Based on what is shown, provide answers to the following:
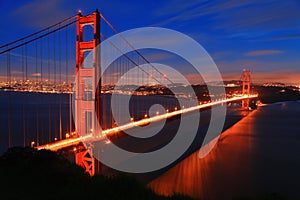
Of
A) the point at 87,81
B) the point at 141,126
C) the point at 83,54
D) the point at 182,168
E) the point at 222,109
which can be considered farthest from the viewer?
the point at 222,109

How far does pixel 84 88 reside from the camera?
30.7 ft

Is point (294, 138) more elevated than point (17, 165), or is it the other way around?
point (17, 165)

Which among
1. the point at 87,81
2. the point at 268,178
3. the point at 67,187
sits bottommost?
the point at 268,178

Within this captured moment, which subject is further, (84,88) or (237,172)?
(237,172)

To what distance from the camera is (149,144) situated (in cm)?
1730

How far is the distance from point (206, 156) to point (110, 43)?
27.8 ft

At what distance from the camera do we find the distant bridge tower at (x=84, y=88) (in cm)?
846

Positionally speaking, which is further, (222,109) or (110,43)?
(222,109)

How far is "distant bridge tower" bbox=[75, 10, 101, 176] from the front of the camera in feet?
27.8

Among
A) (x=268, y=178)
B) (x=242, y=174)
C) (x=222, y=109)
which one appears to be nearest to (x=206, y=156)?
(x=242, y=174)

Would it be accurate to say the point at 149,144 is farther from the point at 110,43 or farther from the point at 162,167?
the point at 110,43

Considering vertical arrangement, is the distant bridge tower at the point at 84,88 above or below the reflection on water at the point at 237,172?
above

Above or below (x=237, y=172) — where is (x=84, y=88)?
→ above

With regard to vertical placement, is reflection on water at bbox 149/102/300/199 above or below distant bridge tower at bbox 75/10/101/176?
below
